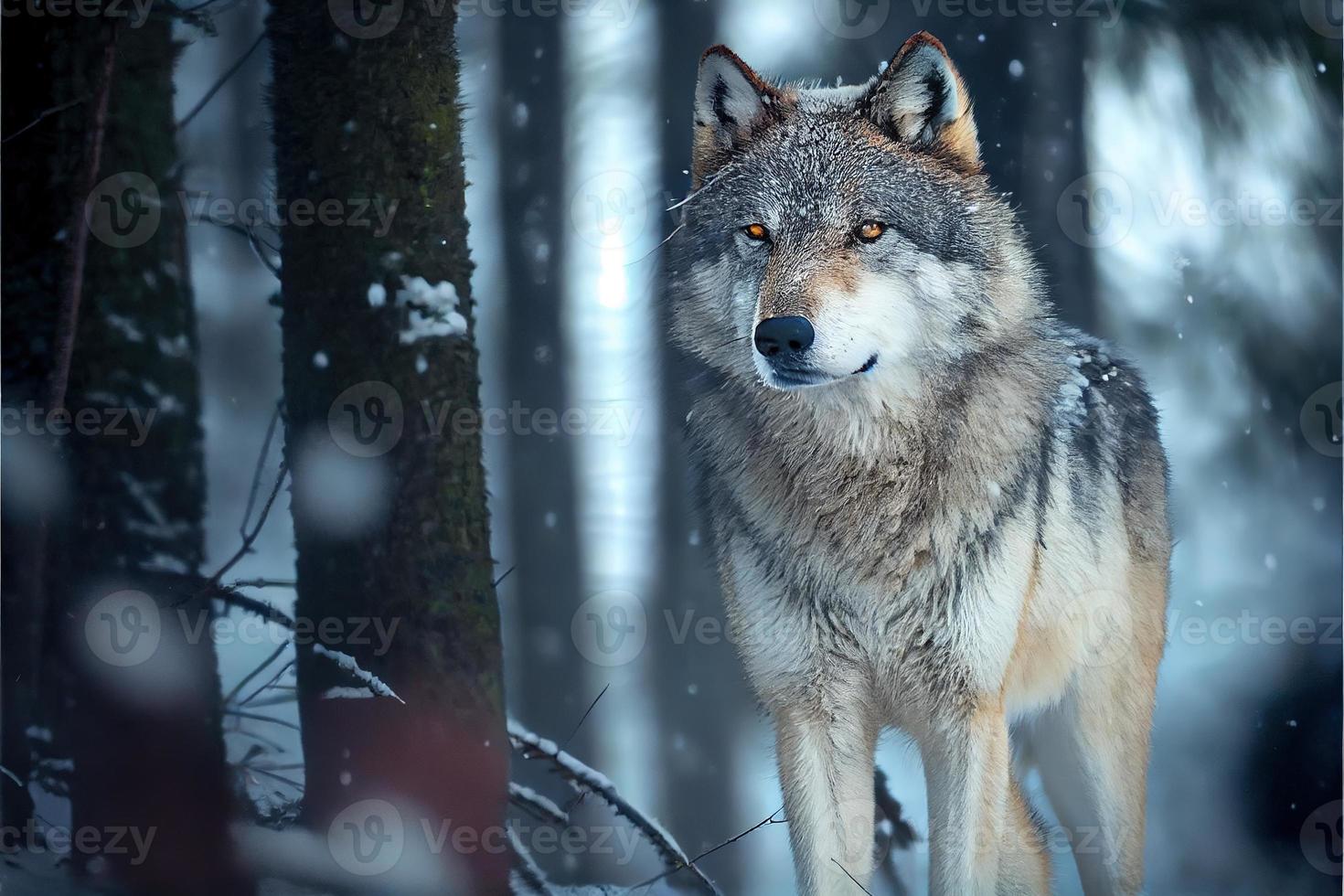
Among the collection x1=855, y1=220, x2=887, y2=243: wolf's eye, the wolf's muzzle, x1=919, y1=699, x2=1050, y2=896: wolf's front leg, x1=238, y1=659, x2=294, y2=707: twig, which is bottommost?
x1=919, y1=699, x2=1050, y2=896: wolf's front leg

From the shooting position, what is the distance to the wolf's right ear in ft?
8.02

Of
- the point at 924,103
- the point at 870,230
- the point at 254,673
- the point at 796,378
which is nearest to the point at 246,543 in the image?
the point at 254,673

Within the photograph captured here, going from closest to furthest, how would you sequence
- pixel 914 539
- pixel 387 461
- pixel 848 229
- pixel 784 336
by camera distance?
1. pixel 784 336
2. pixel 848 229
3. pixel 914 539
4. pixel 387 461

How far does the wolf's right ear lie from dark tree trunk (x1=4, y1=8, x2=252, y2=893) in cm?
141

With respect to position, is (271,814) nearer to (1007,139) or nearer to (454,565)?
(454,565)

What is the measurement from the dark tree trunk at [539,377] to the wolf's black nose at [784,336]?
2.50 feet

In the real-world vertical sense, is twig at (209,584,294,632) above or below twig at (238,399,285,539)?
below

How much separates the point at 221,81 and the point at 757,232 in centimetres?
149

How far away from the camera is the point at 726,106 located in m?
2.48

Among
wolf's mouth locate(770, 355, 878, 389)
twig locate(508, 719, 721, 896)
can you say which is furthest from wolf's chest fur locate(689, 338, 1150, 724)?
twig locate(508, 719, 721, 896)

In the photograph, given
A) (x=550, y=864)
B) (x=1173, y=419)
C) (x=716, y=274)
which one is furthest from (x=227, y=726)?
(x=1173, y=419)

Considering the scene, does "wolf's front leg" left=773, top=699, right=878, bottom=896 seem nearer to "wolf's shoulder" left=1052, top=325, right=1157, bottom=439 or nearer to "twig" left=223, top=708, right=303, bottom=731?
"wolf's shoulder" left=1052, top=325, right=1157, bottom=439

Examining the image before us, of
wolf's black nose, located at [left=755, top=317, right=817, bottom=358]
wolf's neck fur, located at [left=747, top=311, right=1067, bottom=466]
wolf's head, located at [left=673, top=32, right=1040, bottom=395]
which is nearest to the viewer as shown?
wolf's black nose, located at [left=755, top=317, right=817, bottom=358]

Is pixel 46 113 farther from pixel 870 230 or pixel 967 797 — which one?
pixel 967 797
